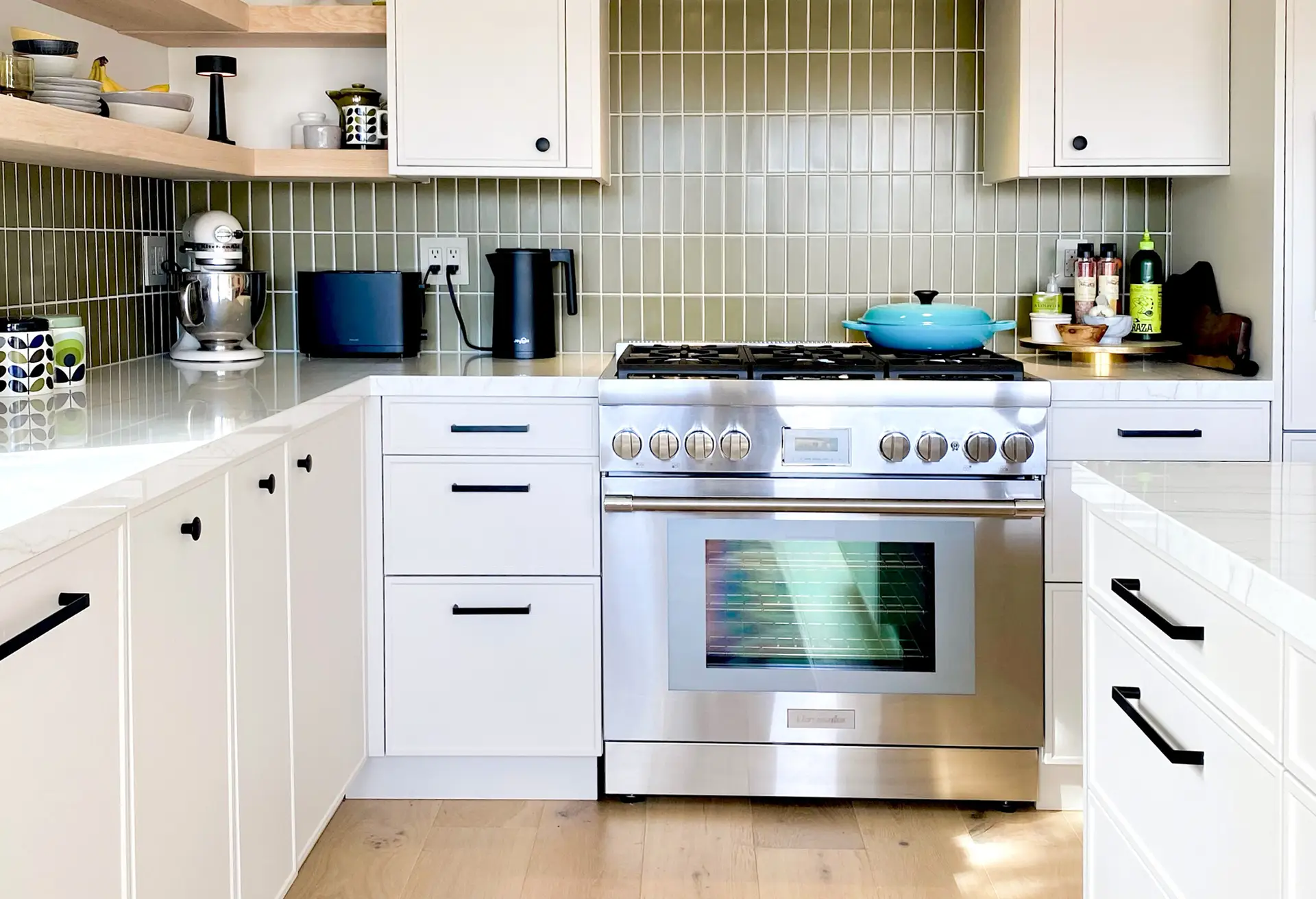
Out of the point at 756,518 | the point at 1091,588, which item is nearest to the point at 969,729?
the point at 756,518

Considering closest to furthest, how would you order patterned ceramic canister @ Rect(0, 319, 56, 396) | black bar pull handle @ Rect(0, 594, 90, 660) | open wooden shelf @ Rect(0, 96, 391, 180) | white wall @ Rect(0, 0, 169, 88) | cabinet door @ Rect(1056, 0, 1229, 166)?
black bar pull handle @ Rect(0, 594, 90, 660) → open wooden shelf @ Rect(0, 96, 391, 180) → patterned ceramic canister @ Rect(0, 319, 56, 396) → white wall @ Rect(0, 0, 169, 88) → cabinet door @ Rect(1056, 0, 1229, 166)

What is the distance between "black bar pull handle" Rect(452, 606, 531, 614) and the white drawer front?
1.42 m

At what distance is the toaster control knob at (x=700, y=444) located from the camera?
109 inches

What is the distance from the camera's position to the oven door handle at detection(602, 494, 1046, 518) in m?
2.76

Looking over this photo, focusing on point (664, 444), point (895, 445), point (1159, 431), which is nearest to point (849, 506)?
point (895, 445)

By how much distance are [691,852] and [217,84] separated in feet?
6.69

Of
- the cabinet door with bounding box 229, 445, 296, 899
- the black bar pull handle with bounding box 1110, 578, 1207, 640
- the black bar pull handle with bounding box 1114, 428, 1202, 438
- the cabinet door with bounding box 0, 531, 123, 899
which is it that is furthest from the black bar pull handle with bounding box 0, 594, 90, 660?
the black bar pull handle with bounding box 1114, 428, 1202, 438

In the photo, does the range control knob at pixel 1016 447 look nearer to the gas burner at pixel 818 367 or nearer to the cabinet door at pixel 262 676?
the gas burner at pixel 818 367

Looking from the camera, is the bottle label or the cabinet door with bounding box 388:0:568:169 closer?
the cabinet door with bounding box 388:0:568:169

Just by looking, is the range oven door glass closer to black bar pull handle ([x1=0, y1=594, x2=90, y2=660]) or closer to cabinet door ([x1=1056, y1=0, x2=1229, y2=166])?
cabinet door ([x1=1056, y1=0, x2=1229, y2=166])

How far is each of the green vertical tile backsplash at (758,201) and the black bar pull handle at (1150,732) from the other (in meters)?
Result: 2.01

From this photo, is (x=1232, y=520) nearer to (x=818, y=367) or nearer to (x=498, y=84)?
(x=818, y=367)

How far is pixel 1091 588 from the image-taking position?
1651 mm

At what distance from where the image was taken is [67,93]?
2.32 meters
